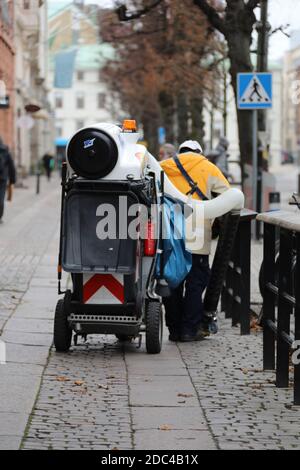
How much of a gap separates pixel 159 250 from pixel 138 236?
573 mm

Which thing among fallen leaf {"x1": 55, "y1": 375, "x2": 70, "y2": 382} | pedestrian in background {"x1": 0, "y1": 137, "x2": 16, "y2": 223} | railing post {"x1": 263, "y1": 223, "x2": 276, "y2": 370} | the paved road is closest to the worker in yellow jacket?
the paved road

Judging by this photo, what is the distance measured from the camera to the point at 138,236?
9.36m

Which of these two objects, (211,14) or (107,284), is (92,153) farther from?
(211,14)

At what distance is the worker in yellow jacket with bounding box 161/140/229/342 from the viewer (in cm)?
1041

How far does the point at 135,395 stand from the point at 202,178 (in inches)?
114

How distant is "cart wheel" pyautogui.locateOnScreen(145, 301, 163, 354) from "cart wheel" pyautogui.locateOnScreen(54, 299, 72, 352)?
1.98 feet

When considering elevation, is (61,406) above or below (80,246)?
below

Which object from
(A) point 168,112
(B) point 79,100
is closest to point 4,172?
(A) point 168,112

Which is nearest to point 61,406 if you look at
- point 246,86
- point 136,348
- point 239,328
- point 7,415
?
point 7,415

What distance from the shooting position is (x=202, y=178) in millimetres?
10422

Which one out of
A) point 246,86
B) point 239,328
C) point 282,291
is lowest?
point 239,328
